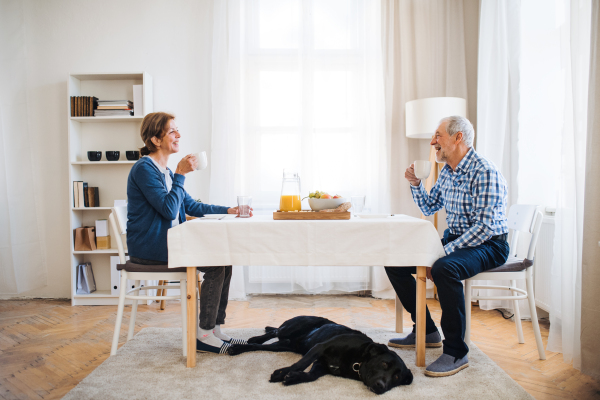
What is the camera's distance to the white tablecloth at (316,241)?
180 cm

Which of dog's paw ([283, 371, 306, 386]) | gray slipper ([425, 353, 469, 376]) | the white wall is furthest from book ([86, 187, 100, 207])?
gray slipper ([425, 353, 469, 376])

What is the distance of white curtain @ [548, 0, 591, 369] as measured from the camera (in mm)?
1862

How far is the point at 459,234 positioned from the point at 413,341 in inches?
23.8

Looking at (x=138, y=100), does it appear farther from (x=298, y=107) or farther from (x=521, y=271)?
(x=521, y=271)

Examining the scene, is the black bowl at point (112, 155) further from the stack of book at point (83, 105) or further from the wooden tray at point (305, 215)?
the wooden tray at point (305, 215)

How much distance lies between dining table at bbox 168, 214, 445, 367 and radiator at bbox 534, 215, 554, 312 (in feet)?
3.85

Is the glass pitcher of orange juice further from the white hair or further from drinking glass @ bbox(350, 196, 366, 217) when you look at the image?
the white hair

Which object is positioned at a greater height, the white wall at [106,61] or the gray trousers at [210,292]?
the white wall at [106,61]

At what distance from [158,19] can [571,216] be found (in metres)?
3.29

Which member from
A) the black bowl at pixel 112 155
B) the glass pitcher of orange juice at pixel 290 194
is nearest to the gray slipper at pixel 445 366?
the glass pitcher of orange juice at pixel 290 194

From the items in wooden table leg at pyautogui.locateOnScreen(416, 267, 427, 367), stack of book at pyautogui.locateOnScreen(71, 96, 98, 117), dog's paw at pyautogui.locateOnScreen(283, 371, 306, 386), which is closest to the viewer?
dog's paw at pyautogui.locateOnScreen(283, 371, 306, 386)

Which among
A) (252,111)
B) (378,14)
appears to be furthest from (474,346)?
(378,14)

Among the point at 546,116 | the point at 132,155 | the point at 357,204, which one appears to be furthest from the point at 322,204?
the point at 132,155

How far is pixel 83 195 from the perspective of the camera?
3.35 meters
